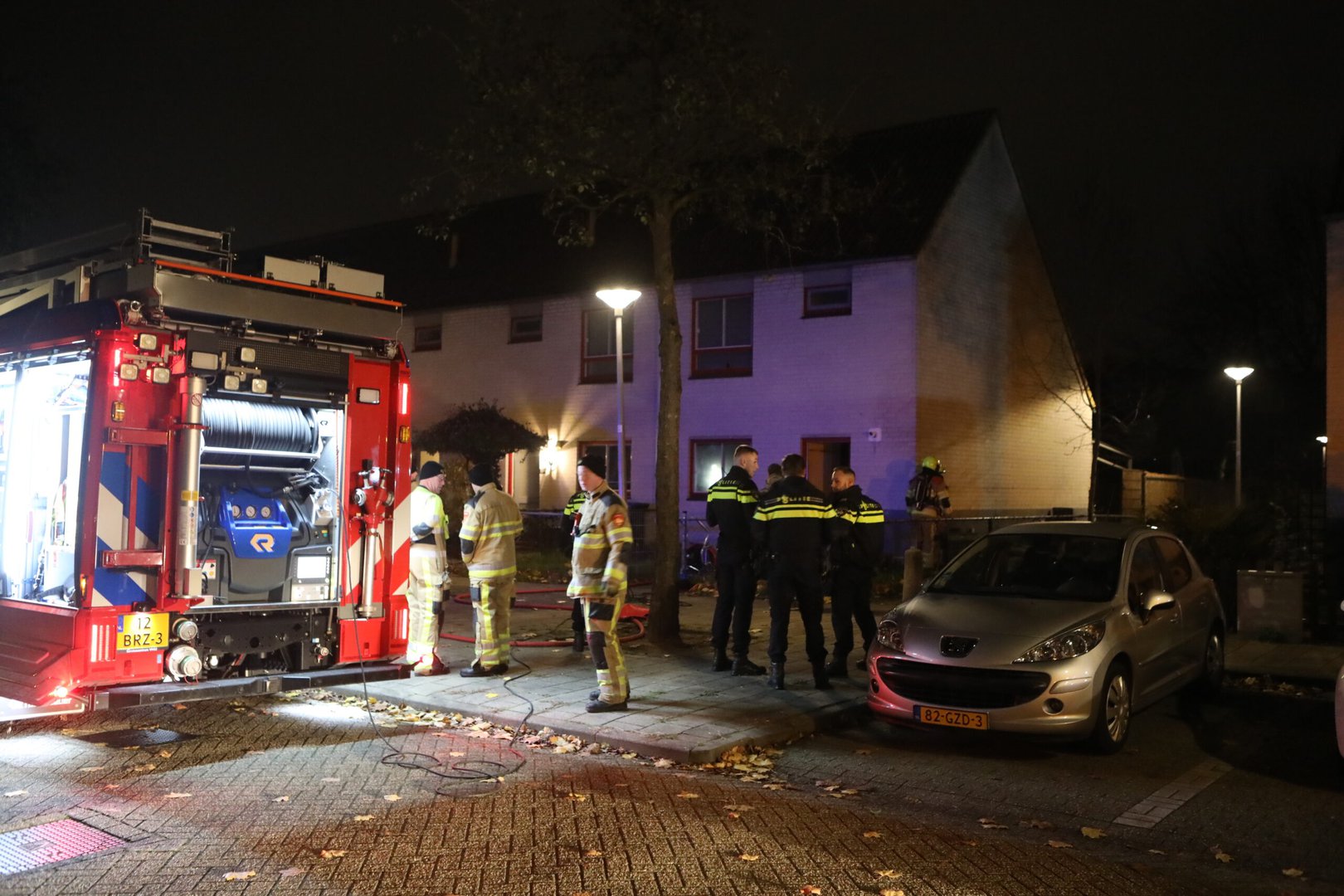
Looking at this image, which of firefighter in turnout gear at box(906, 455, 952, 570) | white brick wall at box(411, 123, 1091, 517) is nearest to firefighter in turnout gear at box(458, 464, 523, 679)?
firefighter in turnout gear at box(906, 455, 952, 570)

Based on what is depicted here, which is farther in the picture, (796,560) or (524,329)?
(524,329)

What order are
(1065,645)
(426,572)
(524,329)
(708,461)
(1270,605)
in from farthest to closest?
(524,329) < (708,461) < (1270,605) < (426,572) < (1065,645)

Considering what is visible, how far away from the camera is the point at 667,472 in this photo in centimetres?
1209

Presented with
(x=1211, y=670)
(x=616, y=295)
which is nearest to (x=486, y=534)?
(x=616, y=295)

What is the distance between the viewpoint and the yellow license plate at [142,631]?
689cm

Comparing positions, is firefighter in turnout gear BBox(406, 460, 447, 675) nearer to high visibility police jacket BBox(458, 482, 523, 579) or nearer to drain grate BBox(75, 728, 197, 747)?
high visibility police jacket BBox(458, 482, 523, 579)

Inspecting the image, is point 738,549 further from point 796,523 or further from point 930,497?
point 930,497

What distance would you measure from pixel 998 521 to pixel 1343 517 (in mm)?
7646

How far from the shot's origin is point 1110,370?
3734 cm

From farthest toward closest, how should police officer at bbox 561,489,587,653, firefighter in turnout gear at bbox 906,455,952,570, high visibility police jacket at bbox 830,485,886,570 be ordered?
1. firefighter in turnout gear at bbox 906,455,952,570
2. police officer at bbox 561,489,587,653
3. high visibility police jacket at bbox 830,485,886,570

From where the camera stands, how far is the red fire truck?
6828 mm

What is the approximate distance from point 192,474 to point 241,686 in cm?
134

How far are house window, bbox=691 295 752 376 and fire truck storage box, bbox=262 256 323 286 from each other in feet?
51.6

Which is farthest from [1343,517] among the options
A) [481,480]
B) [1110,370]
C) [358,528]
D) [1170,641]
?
[1110,370]
